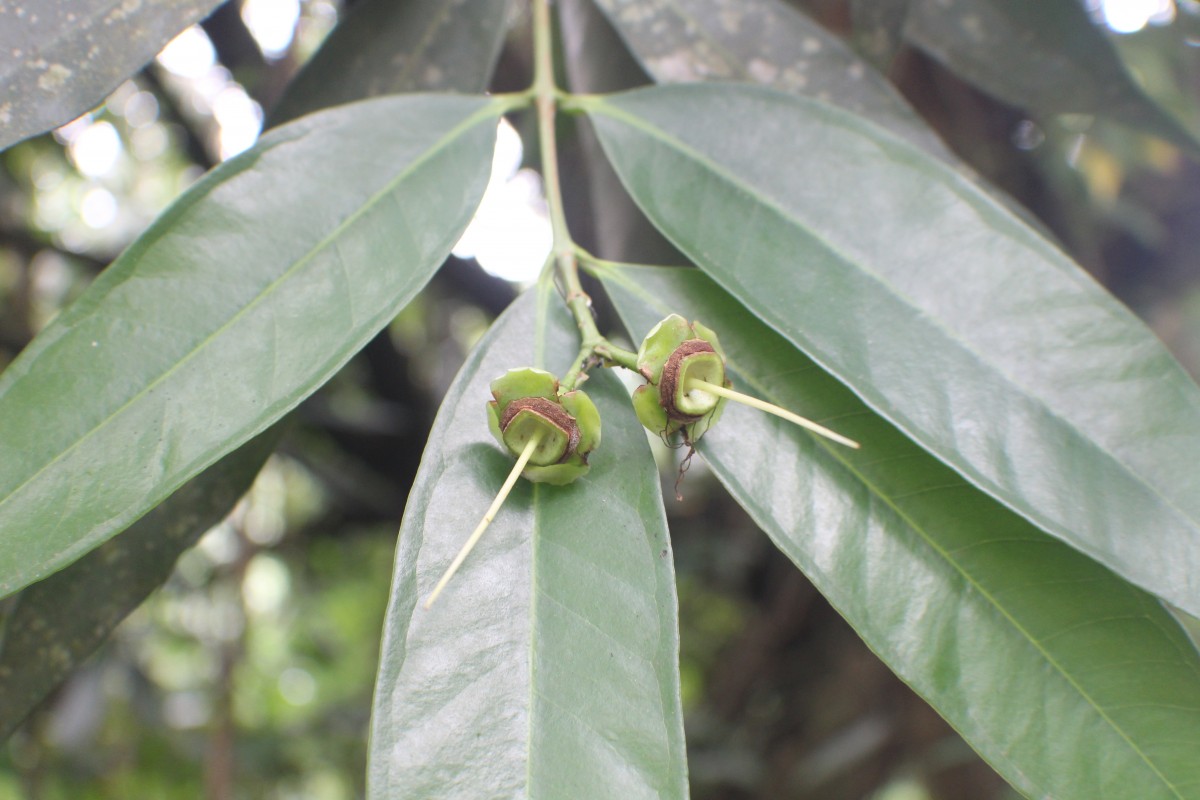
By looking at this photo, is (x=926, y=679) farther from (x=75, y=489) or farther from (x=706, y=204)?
(x=75, y=489)

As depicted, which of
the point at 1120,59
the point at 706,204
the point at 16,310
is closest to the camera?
the point at 706,204

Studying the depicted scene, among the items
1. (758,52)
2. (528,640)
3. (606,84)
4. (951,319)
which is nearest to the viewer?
(528,640)

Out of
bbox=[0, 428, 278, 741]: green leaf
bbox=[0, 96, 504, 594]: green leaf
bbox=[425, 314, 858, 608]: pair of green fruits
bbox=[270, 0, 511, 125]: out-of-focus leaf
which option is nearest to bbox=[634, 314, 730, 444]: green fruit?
bbox=[425, 314, 858, 608]: pair of green fruits

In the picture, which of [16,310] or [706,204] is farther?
[16,310]

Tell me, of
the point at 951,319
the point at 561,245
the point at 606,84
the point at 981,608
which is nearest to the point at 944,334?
the point at 951,319

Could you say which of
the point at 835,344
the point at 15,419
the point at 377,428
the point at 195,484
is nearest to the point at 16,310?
the point at 377,428

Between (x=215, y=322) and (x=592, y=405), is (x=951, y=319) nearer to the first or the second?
(x=592, y=405)

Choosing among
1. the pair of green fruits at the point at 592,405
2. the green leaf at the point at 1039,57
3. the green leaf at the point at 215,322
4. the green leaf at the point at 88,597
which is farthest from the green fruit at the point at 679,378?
the green leaf at the point at 1039,57
